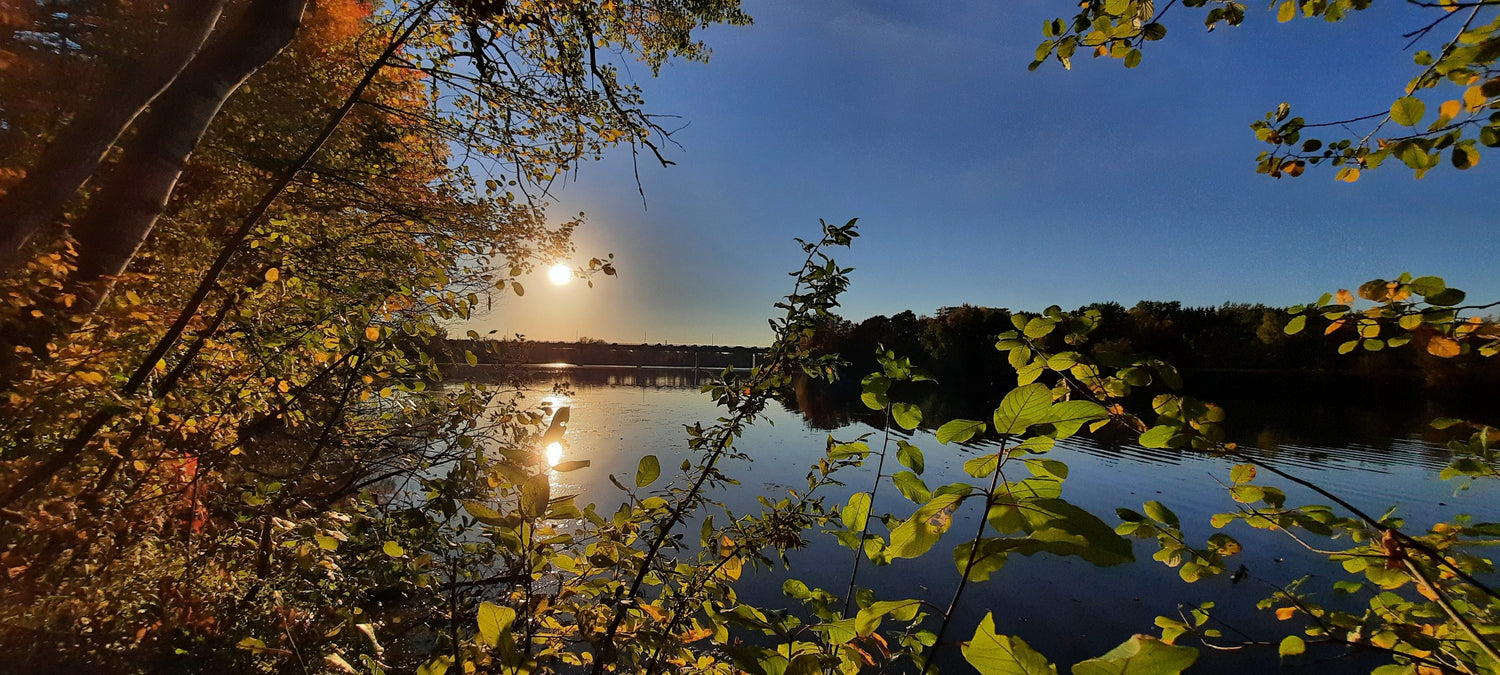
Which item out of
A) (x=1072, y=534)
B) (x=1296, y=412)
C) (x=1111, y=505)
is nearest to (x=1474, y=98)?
(x=1072, y=534)

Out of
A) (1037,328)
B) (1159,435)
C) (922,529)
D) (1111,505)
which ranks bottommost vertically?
(1111,505)

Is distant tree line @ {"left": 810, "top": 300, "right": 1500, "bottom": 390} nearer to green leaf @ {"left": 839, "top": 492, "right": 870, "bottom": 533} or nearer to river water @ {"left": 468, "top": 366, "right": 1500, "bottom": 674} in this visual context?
river water @ {"left": 468, "top": 366, "right": 1500, "bottom": 674}

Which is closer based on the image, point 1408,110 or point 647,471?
point 647,471

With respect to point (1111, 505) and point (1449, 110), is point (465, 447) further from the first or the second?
point (1111, 505)

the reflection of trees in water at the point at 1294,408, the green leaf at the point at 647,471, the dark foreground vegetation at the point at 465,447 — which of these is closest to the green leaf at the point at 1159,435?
the dark foreground vegetation at the point at 465,447

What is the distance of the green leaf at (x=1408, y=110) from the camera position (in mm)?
1219

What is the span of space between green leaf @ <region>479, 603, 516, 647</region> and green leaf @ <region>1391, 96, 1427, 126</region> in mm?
2171

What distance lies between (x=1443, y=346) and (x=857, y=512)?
1462 mm

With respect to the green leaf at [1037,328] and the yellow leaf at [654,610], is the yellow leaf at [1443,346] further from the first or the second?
the yellow leaf at [654,610]

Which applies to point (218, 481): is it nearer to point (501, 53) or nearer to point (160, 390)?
point (160, 390)

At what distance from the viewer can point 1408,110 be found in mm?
1235

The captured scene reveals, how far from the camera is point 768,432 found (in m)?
24.5

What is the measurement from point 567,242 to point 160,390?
6.36 m

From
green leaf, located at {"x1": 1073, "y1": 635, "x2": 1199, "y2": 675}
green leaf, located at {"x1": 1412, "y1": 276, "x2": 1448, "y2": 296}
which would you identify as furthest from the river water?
green leaf, located at {"x1": 1412, "y1": 276, "x2": 1448, "y2": 296}
